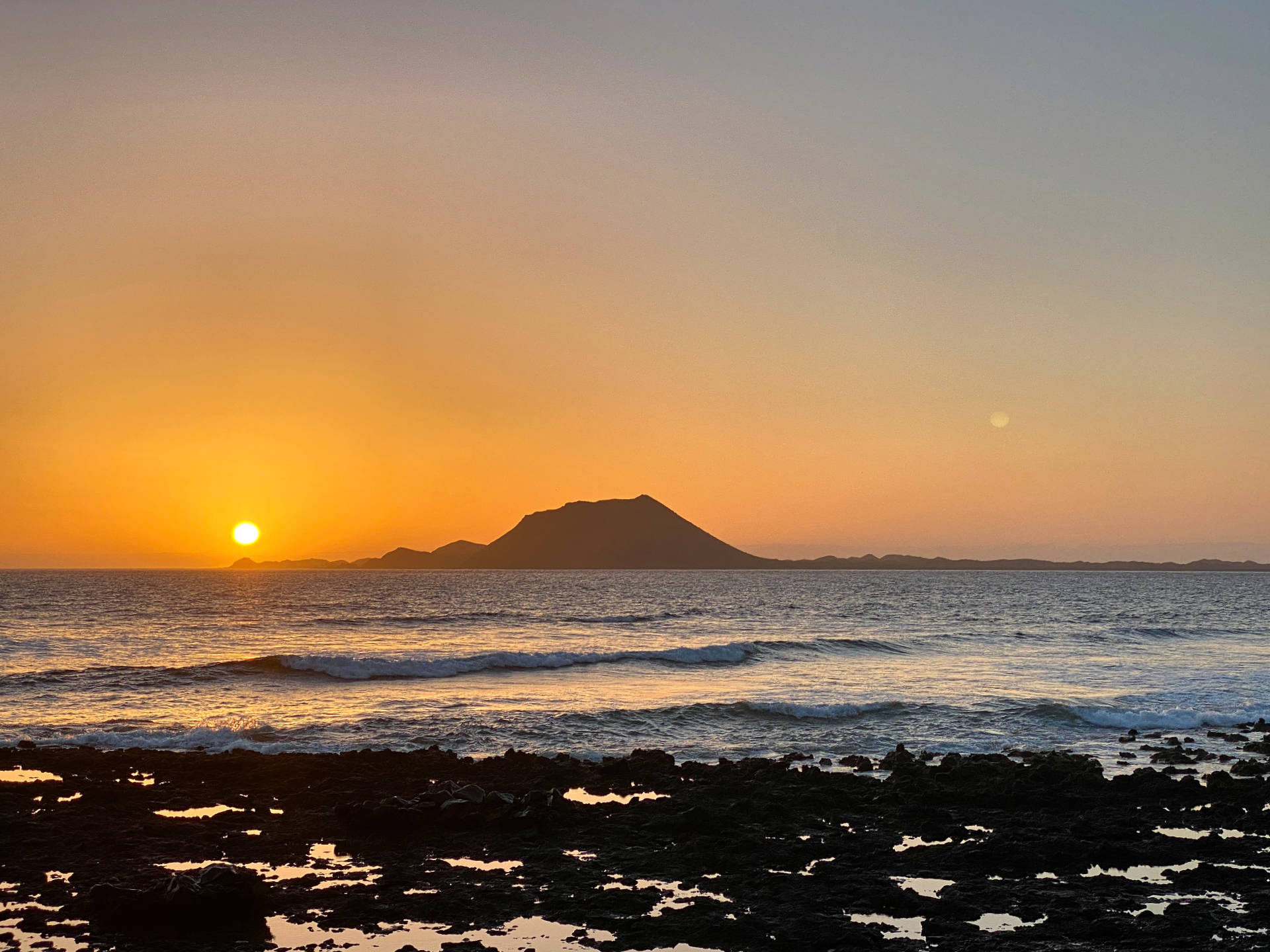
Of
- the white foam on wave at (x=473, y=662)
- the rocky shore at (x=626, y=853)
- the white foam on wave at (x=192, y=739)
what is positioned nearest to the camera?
the rocky shore at (x=626, y=853)

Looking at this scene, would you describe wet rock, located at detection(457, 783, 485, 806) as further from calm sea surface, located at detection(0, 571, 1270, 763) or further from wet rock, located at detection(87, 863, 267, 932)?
calm sea surface, located at detection(0, 571, 1270, 763)

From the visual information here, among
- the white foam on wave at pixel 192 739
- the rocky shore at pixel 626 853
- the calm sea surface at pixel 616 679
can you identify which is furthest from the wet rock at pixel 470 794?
the white foam on wave at pixel 192 739

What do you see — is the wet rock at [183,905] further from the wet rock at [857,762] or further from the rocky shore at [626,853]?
the wet rock at [857,762]

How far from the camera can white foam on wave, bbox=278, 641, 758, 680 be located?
133 ft

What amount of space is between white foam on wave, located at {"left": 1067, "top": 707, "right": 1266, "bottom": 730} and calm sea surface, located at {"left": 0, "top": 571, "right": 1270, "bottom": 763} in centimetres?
12

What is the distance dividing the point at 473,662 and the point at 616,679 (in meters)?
7.93

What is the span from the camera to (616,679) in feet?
125

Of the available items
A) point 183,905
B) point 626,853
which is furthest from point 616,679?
point 183,905

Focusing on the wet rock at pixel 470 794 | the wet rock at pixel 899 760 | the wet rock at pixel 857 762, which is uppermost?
the wet rock at pixel 470 794

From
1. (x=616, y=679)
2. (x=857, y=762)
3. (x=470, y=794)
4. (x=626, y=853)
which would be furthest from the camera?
(x=616, y=679)

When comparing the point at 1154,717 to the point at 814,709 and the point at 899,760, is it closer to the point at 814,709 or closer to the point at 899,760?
the point at 814,709

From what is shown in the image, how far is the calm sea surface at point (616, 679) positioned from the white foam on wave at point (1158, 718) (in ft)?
0.39

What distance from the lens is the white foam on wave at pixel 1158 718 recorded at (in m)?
28.0

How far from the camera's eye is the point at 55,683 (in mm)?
34031
